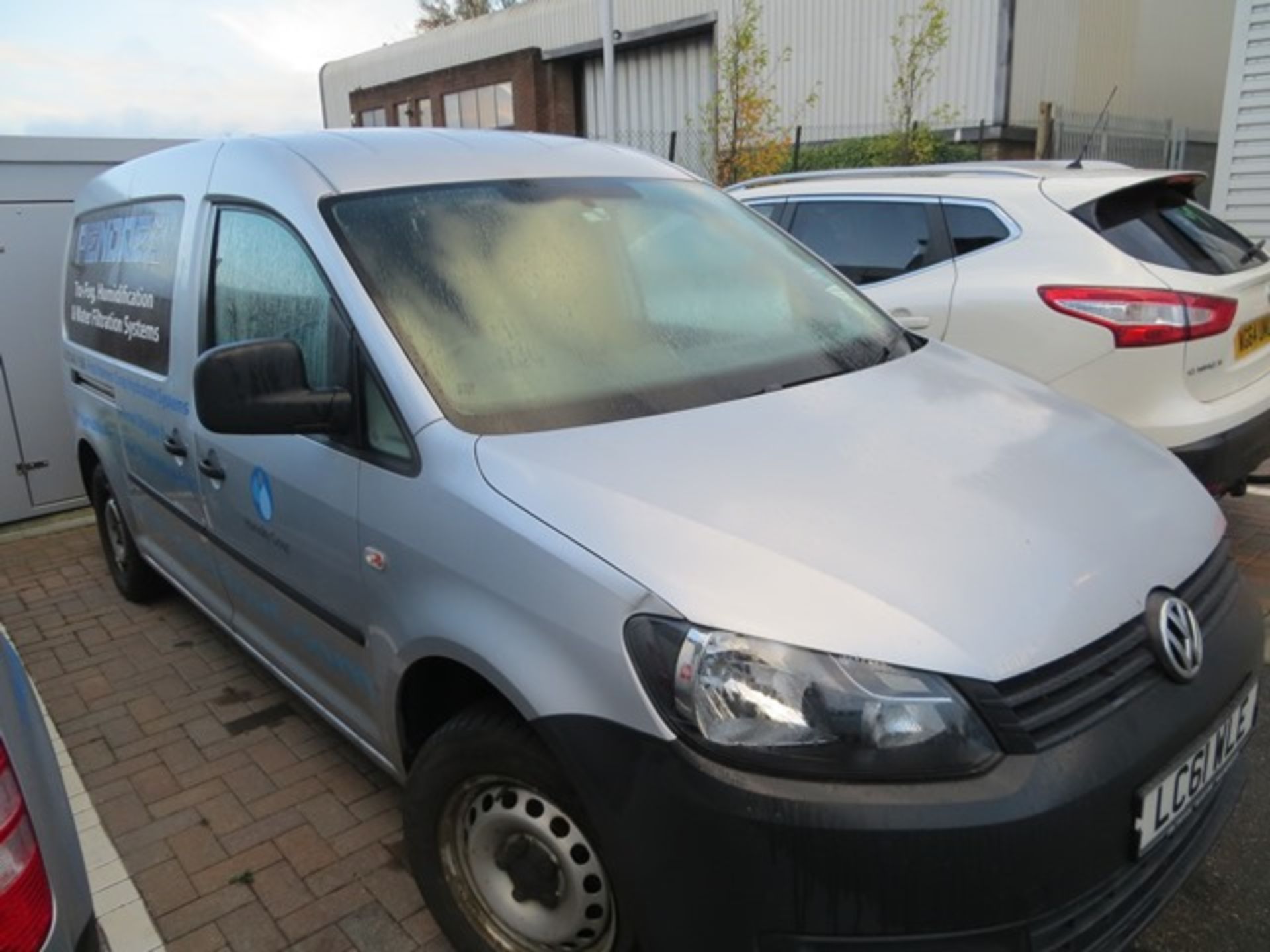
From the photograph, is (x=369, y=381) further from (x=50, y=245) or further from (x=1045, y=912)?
(x=50, y=245)

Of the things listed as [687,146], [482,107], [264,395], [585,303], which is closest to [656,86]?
[687,146]

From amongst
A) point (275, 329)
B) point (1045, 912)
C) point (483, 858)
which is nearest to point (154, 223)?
point (275, 329)

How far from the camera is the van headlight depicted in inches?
58.7

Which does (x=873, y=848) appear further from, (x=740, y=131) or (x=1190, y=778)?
(x=740, y=131)

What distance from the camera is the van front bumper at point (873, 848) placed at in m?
1.45

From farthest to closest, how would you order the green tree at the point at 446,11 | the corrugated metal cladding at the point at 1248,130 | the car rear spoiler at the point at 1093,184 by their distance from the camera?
the green tree at the point at 446,11 → the corrugated metal cladding at the point at 1248,130 → the car rear spoiler at the point at 1093,184

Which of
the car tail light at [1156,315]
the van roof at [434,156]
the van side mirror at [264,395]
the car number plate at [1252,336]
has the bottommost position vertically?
the car number plate at [1252,336]

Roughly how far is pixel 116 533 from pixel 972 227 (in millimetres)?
4313

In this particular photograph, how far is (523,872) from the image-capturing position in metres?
1.96

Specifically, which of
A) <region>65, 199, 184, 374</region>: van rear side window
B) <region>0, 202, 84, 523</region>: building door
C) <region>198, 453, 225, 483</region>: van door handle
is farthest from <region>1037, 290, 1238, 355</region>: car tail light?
<region>0, 202, 84, 523</region>: building door

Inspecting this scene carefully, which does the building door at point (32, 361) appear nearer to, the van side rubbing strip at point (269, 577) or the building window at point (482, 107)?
the van side rubbing strip at point (269, 577)

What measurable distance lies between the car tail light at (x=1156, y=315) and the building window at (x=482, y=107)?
26268mm

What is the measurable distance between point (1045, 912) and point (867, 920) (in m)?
0.31

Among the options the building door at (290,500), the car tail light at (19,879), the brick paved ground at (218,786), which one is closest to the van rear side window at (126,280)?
the building door at (290,500)
